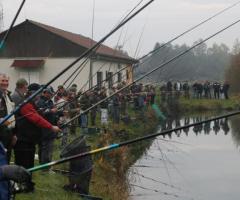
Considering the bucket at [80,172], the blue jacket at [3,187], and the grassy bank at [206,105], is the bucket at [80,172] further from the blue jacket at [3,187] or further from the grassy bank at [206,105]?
the grassy bank at [206,105]

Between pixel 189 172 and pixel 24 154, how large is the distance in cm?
701

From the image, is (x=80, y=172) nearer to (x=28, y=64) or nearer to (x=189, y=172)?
(x=189, y=172)

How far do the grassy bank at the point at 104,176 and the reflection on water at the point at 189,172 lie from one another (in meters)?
0.28

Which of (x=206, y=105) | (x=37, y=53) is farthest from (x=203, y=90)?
(x=37, y=53)

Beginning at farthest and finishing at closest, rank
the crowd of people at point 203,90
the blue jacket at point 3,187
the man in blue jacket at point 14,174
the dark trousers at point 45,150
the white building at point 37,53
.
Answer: the crowd of people at point 203,90 < the white building at point 37,53 < the dark trousers at point 45,150 < the blue jacket at point 3,187 < the man in blue jacket at point 14,174

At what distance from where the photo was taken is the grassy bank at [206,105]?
31.8 meters

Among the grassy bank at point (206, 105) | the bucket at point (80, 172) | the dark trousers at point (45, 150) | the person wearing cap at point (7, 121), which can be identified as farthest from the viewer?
the grassy bank at point (206, 105)

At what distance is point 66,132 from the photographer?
1044cm

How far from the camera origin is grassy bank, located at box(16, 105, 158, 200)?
24.2 feet

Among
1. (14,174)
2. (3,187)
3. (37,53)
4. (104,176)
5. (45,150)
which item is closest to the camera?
(14,174)

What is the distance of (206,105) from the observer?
32531mm

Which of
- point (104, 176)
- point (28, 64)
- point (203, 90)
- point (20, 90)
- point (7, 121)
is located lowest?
point (104, 176)

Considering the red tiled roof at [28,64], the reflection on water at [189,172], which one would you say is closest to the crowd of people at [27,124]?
the reflection on water at [189,172]

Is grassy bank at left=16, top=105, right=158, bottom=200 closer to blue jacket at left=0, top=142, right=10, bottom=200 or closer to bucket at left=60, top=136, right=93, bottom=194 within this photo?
bucket at left=60, top=136, right=93, bottom=194
